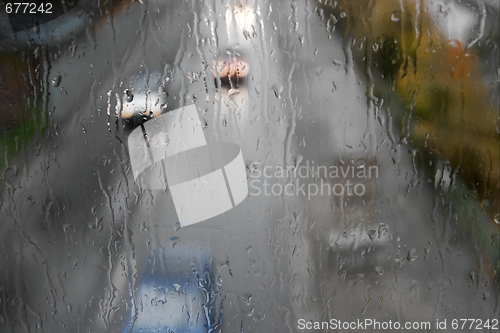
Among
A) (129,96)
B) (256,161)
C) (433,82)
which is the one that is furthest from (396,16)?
(129,96)

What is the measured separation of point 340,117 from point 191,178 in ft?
1.16

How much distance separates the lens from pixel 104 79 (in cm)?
79

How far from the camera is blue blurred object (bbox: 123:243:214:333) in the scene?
81 cm

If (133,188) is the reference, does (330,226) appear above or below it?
below

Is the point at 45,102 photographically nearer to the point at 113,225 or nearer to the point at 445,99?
the point at 113,225

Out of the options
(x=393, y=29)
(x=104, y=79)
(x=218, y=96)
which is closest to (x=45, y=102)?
(x=104, y=79)

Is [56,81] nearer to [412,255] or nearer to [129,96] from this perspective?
[129,96]

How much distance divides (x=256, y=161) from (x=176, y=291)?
349 mm

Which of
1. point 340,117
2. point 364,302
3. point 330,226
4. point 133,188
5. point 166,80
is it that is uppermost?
point 166,80

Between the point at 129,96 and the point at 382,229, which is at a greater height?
the point at 129,96

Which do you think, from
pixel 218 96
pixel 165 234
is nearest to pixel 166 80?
pixel 218 96

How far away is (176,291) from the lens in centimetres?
81

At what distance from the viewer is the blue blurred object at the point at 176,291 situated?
2.64ft

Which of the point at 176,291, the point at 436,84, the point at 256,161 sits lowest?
the point at 176,291
